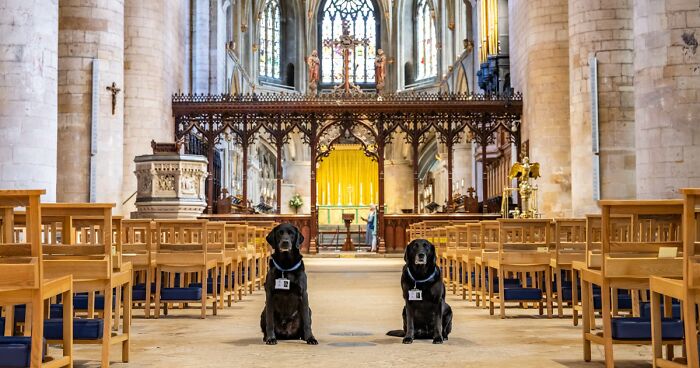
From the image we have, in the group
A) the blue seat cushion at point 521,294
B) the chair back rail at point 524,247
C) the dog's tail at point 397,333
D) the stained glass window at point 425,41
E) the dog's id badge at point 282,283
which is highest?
the stained glass window at point 425,41

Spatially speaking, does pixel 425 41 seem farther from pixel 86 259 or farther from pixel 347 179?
pixel 86 259

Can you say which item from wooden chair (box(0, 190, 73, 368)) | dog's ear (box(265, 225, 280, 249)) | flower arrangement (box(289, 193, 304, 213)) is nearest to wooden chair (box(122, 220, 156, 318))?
dog's ear (box(265, 225, 280, 249))

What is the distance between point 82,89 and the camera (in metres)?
16.5

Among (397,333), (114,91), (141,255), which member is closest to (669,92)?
(397,333)

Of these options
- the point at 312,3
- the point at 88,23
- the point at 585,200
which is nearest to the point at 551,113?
the point at 585,200

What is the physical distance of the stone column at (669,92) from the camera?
445 inches

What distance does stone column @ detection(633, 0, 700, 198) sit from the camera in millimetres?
11297

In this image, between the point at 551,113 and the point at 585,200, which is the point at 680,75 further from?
the point at 551,113

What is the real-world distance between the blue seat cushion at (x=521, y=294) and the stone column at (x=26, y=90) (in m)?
6.39

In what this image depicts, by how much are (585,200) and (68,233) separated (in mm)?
13569

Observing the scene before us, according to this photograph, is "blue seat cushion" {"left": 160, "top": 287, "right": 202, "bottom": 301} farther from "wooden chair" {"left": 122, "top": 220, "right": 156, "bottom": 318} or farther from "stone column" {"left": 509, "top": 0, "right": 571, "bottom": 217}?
"stone column" {"left": 509, "top": 0, "right": 571, "bottom": 217}

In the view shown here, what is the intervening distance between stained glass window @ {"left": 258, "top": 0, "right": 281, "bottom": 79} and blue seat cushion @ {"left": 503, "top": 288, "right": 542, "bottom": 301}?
113 feet

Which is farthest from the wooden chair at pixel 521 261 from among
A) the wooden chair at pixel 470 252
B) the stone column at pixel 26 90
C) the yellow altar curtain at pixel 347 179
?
the yellow altar curtain at pixel 347 179

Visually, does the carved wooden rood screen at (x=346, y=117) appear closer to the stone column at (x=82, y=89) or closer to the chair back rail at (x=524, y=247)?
the stone column at (x=82, y=89)
